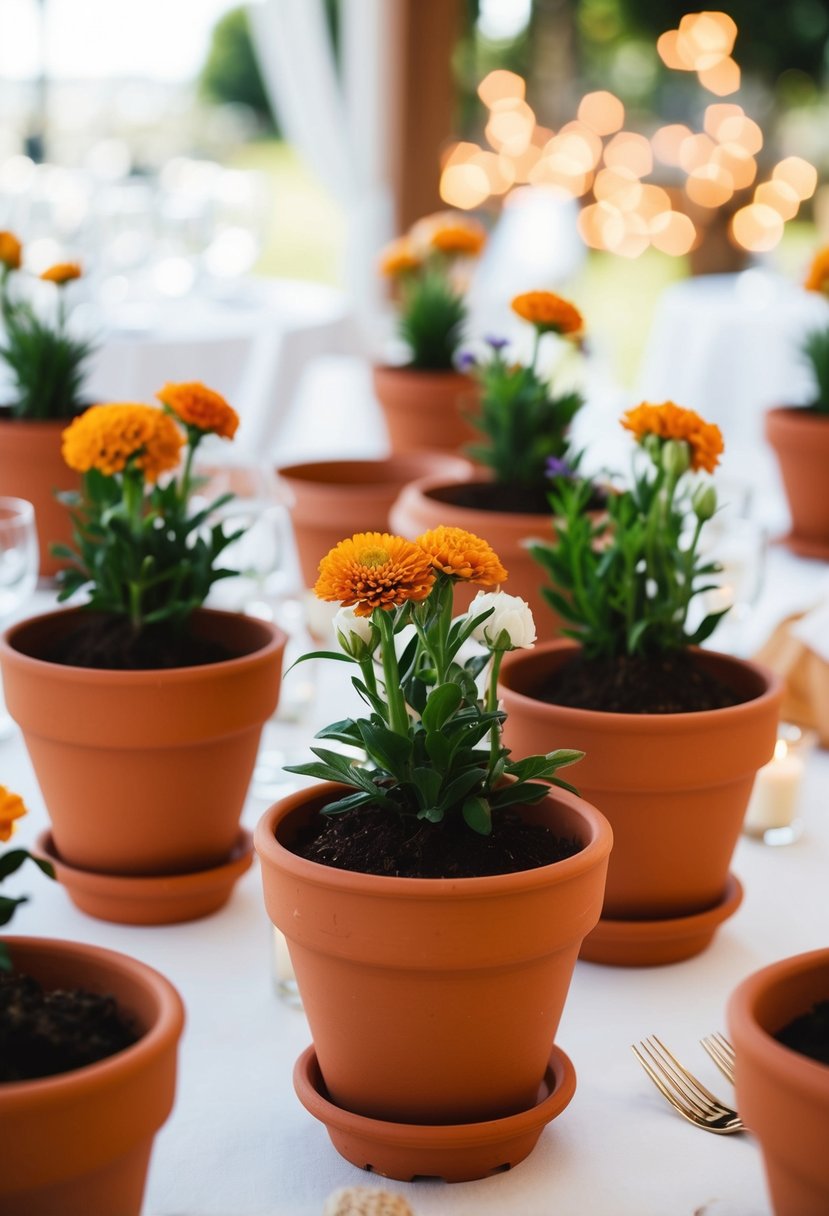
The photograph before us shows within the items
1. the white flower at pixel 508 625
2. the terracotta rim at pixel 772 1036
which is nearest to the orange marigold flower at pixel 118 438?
the white flower at pixel 508 625

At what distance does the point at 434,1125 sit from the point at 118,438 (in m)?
0.55

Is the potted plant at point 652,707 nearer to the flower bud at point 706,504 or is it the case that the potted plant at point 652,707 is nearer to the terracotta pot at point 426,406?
the flower bud at point 706,504

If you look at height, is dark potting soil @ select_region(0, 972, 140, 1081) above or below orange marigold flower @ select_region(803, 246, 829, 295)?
below

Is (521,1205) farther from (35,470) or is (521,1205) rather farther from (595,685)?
(35,470)

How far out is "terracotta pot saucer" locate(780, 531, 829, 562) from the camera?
2020 millimetres

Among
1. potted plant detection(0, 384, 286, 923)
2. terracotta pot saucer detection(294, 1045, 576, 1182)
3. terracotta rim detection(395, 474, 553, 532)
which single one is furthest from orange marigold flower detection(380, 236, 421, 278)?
terracotta pot saucer detection(294, 1045, 576, 1182)

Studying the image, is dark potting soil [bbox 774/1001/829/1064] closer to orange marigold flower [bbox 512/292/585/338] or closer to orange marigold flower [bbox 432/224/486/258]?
orange marigold flower [bbox 512/292/585/338]

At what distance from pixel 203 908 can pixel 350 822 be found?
31 centimetres

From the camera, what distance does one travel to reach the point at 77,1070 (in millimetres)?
624

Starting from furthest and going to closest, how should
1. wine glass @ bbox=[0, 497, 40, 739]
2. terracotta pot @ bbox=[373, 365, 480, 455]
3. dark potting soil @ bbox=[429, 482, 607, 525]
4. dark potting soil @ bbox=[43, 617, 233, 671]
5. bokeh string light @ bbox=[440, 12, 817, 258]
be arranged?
1. bokeh string light @ bbox=[440, 12, 817, 258]
2. terracotta pot @ bbox=[373, 365, 480, 455]
3. dark potting soil @ bbox=[429, 482, 607, 525]
4. wine glass @ bbox=[0, 497, 40, 739]
5. dark potting soil @ bbox=[43, 617, 233, 671]

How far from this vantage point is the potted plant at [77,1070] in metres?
0.60

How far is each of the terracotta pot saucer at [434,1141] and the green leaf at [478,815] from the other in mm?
152

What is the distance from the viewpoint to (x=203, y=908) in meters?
1.08

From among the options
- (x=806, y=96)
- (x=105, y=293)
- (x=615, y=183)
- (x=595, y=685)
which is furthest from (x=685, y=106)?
(x=595, y=685)
